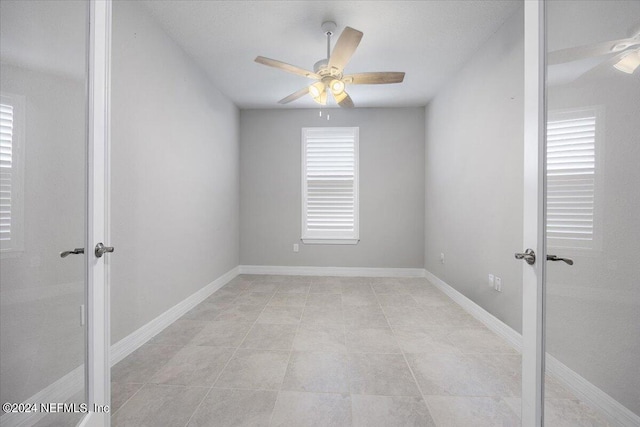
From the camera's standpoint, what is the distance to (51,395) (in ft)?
3.26

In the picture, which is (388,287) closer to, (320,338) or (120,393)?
(320,338)

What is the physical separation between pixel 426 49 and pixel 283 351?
3.13 m

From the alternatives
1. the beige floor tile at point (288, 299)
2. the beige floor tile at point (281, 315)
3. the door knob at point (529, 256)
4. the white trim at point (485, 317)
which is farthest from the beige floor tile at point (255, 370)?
the white trim at point (485, 317)

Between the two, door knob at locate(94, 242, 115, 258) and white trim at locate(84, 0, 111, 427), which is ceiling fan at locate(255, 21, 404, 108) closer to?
white trim at locate(84, 0, 111, 427)

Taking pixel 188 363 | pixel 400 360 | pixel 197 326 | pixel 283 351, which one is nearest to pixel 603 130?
pixel 400 360

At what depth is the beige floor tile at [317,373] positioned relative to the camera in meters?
1.61

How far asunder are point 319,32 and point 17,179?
2.44 m

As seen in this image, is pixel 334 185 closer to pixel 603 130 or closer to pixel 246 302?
pixel 246 302

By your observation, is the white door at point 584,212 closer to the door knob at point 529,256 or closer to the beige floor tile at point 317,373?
the door knob at point 529,256

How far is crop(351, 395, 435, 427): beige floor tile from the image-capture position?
4.42ft

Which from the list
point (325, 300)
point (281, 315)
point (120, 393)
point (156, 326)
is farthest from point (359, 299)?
point (120, 393)

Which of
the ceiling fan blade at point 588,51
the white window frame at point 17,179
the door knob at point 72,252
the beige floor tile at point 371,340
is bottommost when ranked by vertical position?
the beige floor tile at point 371,340

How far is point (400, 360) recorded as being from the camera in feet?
6.26

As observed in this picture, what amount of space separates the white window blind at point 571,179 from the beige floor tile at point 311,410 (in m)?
1.27
